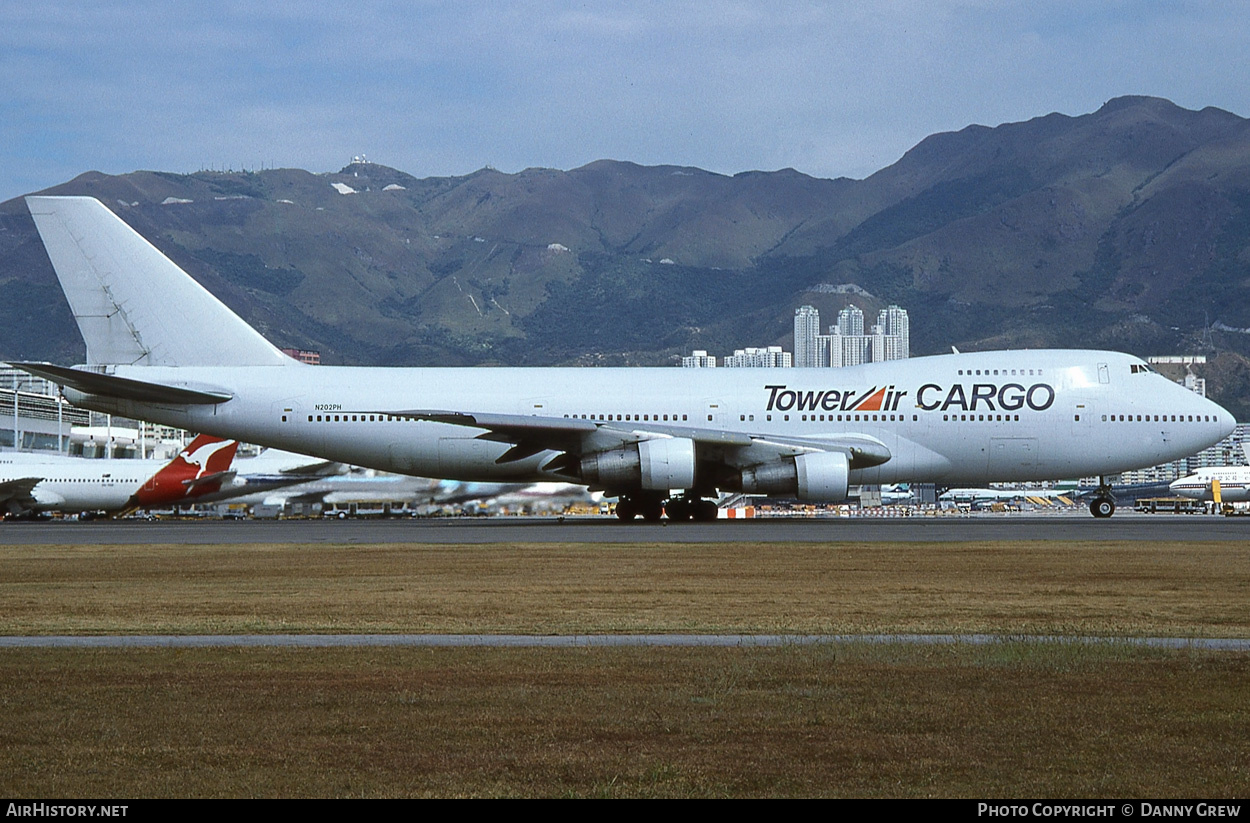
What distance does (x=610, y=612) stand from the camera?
16.6 m

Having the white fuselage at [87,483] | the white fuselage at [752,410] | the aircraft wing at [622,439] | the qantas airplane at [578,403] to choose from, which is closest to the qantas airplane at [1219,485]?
the white fuselage at [752,410]

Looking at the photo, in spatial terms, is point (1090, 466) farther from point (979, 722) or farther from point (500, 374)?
point (979, 722)

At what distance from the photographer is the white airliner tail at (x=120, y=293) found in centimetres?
3928

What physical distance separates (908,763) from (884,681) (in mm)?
3047

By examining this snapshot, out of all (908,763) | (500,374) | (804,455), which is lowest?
(908,763)

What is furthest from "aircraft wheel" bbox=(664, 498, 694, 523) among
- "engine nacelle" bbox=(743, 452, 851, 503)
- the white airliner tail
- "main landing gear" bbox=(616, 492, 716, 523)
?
the white airliner tail

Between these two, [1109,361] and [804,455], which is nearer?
[804,455]

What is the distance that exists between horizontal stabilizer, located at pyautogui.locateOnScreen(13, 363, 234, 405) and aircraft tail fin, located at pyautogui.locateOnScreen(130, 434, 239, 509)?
59.9 feet

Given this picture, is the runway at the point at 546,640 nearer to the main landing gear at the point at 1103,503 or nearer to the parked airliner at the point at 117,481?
the main landing gear at the point at 1103,503

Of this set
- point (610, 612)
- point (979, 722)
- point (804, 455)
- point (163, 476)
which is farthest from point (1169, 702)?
point (163, 476)

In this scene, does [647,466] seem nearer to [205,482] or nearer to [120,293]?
[120,293]

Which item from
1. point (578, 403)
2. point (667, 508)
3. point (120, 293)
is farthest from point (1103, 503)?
point (120, 293)

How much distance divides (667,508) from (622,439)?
150 inches

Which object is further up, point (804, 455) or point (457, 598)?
point (804, 455)
